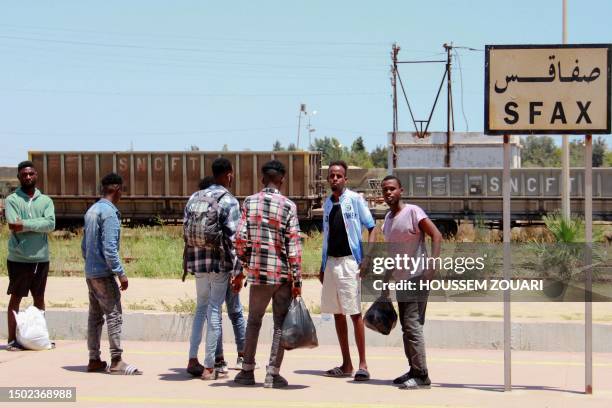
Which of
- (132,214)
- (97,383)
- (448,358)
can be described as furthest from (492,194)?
(97,383)

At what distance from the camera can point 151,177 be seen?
32750mm

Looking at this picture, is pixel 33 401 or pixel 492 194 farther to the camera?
pixel 492 194

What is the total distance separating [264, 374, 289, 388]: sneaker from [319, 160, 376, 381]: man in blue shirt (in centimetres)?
66

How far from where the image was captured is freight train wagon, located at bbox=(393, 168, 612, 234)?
97.3 ft

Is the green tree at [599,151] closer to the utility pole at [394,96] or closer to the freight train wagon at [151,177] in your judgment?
the utility pole at [394,96]

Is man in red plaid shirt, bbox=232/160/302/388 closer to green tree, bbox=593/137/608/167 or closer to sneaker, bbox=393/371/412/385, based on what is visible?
sneaker, bbox=393/371/412/385

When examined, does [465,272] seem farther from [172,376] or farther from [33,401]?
[33,401]

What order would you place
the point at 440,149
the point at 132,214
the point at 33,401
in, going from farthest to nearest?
1. the point at 440,149
2. the point at 132,214
3. the point at 33,401

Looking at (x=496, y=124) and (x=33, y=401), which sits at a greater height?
(x=496, y=124)

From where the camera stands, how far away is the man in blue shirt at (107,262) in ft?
24.6

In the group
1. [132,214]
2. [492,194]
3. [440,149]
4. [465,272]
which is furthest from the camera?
[440,149]

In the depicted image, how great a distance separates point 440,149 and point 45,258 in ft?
128

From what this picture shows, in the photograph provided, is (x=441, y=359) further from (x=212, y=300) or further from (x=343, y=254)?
(x=212, y=300)

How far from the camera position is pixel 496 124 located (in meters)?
6.93
